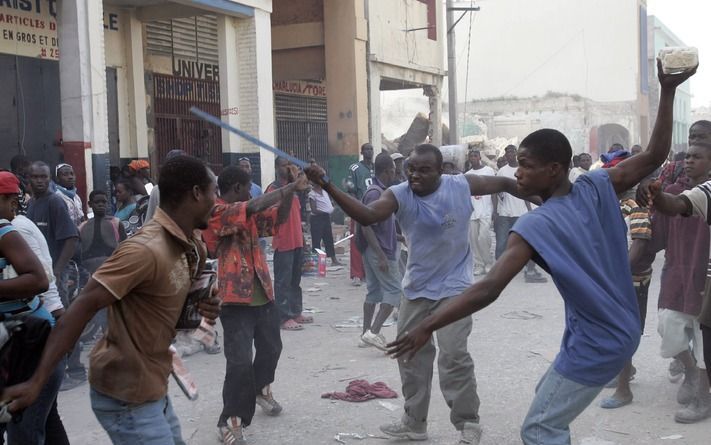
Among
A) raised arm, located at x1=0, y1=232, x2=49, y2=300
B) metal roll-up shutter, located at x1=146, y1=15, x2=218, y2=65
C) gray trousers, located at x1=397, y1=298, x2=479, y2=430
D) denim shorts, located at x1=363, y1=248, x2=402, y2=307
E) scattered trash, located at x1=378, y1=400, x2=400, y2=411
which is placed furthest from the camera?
metal roll-up shutter, located at x1=146, y1=15, x2=218, y2=65

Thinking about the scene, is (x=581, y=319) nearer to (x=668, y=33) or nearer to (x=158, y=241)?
(x=158, y=241)

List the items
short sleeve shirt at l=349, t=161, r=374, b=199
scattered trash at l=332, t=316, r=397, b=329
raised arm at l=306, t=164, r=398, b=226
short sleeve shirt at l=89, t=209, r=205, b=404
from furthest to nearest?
short sleeve shirt at l=349, t=161, r=374, b=199, scattered trash at l=332, t=316, r=397, b=329, raised arm at l=306, t=164, r=398, b=226, short sleeve shirt at l=89, t=209, r=205, b=404

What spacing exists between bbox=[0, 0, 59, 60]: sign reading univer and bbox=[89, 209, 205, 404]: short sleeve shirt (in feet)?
35.0

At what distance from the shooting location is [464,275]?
5.42m

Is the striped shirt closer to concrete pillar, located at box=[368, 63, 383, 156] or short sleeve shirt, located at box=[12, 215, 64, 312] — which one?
short sleeve shirt, located at box=[12, 215, 64, 312]

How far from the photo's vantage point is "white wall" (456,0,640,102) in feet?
147

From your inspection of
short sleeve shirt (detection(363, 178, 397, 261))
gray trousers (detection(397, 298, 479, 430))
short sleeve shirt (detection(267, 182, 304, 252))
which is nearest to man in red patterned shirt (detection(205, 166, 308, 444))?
gray trousers (detection(397, 298, 479, 430))

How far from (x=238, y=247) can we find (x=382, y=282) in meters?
2.86

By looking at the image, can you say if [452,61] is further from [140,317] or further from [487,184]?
[140,317]

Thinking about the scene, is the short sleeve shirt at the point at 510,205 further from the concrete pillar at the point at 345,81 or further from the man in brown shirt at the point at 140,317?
the man in brown shirt at the point at 140,317

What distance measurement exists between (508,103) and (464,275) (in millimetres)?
43881

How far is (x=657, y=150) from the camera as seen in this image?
154 inches

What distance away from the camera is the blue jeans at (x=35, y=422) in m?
3.77

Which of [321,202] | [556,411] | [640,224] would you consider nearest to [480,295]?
[556,411]
